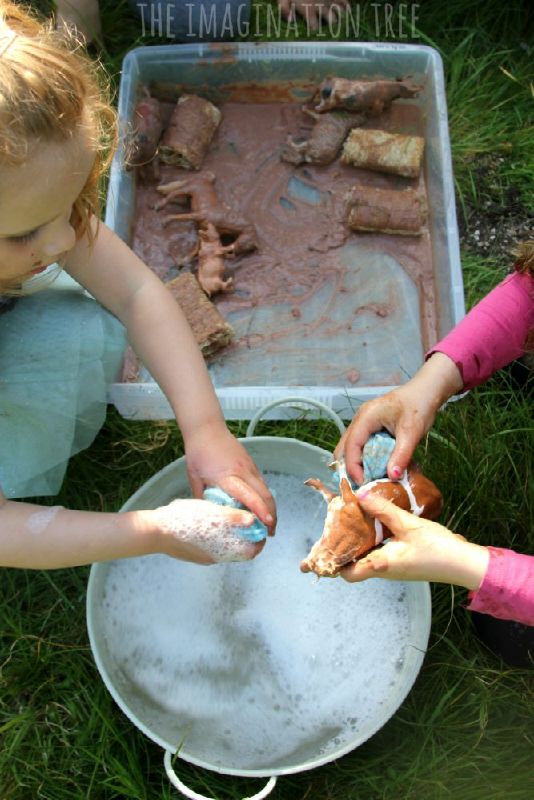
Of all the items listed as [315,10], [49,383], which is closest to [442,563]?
[49,383]

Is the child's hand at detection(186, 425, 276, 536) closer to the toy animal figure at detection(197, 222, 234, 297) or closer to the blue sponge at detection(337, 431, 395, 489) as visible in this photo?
the blue sponge at detection(337, 431, 395, 489)

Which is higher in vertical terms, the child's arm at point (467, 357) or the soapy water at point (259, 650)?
the child's arm at point (467, 357)

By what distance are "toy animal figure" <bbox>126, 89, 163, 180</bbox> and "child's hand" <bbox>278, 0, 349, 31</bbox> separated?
51cm

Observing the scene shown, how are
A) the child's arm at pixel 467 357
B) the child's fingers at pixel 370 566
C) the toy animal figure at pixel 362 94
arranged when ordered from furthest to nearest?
the toy animal figure at pixel 362 94, the child's arm at pixel 467 357, the child's fingers at pixel 370 566

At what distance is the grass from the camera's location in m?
1.42

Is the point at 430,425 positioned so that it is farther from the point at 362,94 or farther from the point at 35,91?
the point at 362,94

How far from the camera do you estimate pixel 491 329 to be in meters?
1.45

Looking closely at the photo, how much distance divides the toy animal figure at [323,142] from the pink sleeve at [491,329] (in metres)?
0.80

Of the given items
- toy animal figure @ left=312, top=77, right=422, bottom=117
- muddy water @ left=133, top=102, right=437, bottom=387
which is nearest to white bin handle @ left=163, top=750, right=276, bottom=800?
muddy water @ left=133, top=102, right=437, bottom=387

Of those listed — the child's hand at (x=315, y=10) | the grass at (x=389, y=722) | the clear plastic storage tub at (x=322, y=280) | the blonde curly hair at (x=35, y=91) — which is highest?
the blonde curly hair at (x=35, y=91)

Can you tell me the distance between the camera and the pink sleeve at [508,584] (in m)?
1.17

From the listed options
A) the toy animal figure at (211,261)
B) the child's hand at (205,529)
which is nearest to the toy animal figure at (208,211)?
the toy animal figure at (211,261)

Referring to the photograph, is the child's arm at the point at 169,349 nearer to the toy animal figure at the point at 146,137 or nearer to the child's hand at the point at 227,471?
the child's hand at the point at 227,471

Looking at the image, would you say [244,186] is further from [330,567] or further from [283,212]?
[330,567]
